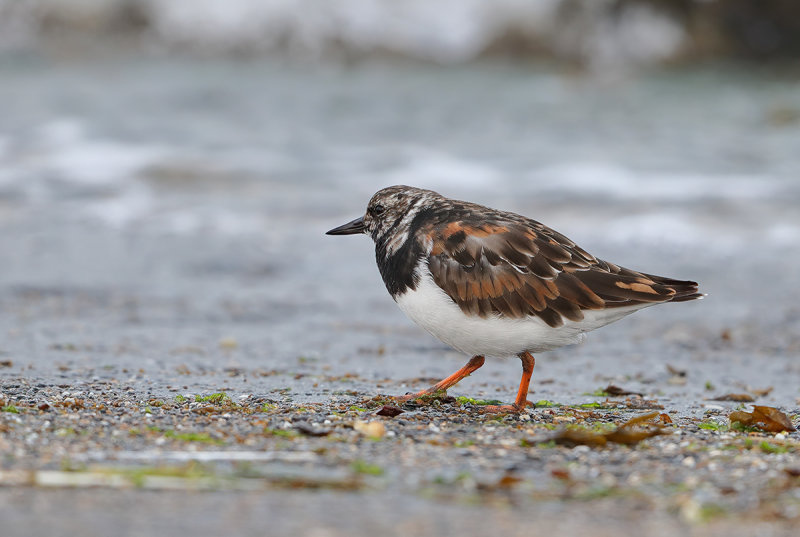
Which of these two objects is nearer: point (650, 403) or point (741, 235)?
point (650, 403)

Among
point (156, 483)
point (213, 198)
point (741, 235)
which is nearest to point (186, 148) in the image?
point (213, 198)

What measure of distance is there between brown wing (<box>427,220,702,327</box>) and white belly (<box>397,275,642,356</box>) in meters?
0.03

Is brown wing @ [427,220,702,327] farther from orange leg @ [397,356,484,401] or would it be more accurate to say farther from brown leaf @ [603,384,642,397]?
brown leaf @ [603,384,642,397]

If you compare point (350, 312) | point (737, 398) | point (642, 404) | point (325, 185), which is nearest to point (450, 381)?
point (642, 404)

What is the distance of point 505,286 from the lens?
14.0ft

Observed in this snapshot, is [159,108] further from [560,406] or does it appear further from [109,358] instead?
[560,406]

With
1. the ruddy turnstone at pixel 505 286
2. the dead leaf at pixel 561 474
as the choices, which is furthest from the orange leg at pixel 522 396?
the dead leaf at pixel 561 474

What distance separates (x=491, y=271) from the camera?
169 inches

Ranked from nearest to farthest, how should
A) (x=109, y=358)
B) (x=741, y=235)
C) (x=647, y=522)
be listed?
(x=647, y=522) → (x=109, y=358) → (x=741, y=235)

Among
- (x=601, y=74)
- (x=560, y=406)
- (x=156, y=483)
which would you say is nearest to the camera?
(x=156, y=483)

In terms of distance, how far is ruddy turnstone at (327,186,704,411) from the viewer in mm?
4242

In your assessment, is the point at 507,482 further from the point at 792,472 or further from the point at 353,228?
the point at 353,228

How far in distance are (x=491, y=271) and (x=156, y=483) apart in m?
1.92

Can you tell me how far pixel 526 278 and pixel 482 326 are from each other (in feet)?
0.95
